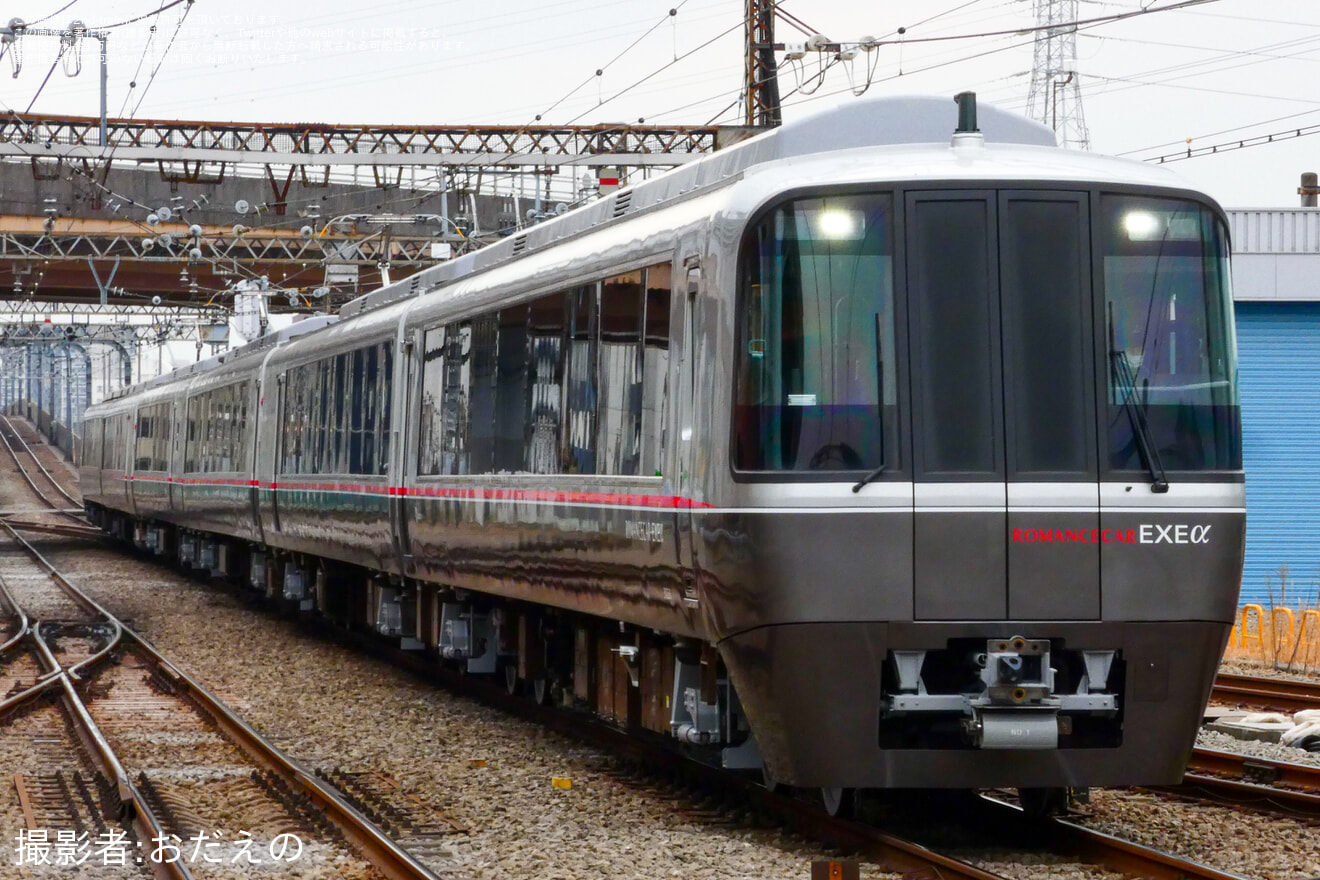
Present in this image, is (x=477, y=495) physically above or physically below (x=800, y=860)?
above

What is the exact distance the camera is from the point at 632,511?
9406 mm

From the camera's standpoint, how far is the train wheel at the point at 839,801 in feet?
27.5

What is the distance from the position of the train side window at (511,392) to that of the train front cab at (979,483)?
3.65 m

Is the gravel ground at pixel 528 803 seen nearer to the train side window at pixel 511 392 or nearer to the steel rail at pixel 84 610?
the steel rail at pixel 84 610

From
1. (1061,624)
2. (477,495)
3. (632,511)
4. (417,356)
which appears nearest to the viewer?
(1061,624)

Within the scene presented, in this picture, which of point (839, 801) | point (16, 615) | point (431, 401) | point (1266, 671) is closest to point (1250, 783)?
point (839, 801)

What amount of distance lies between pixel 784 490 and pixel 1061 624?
1.23m

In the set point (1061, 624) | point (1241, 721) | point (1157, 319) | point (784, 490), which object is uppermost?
point (1157, 319)

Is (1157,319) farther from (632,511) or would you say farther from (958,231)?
(632,511)

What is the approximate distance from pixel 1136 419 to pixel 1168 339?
14.8 inches

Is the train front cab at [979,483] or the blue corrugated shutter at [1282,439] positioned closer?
the train front cab at [979,483]

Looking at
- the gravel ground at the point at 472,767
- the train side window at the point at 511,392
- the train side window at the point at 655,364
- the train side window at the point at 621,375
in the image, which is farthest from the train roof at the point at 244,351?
the train side window at the point at 655,364

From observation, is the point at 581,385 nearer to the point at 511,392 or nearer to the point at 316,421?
the point at 511,392

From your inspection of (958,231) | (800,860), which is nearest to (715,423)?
(958,231)
